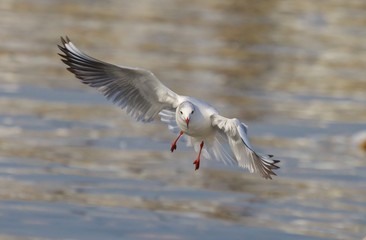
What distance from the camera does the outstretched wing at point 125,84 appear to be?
31.5 feet

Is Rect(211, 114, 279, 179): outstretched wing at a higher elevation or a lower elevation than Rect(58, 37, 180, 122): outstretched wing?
lower

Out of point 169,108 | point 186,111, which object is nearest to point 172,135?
point 169,108

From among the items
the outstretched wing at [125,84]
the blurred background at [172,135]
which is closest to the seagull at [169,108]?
the outstretched wing at [125,84]

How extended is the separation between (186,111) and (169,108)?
83 centimetres

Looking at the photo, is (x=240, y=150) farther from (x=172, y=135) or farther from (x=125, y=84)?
(x=172, y=135)

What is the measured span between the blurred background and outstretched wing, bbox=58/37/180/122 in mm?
1897

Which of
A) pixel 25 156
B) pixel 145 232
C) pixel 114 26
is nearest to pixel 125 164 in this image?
pixel 25 156

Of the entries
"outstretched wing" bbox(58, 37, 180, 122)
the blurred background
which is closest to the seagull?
"outstretched wing" bbox(58, 37, 180, 122)

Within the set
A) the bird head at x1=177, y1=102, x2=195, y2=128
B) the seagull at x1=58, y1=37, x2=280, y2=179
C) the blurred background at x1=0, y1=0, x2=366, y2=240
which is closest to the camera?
the bird head at x1=177, y1=102, x2=195, y2=128

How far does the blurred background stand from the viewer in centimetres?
1197

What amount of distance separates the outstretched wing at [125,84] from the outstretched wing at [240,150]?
47 cm

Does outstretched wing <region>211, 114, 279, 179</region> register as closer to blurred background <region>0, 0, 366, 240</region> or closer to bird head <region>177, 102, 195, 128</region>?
bird head <region>177, 102, 195, 128</region>

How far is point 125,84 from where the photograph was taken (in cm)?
982

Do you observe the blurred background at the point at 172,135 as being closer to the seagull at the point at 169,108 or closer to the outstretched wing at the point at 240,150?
the seagull at the point at 169,108
